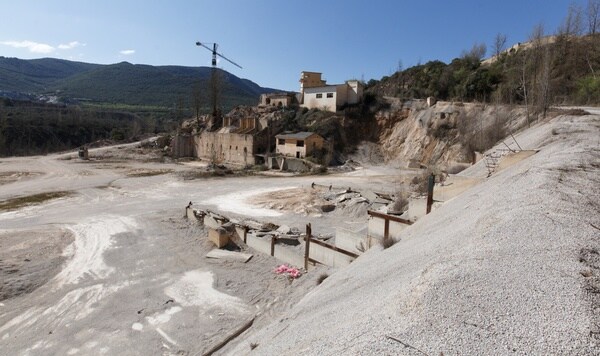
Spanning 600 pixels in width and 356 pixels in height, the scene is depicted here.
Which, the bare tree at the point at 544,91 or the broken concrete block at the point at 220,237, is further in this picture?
the bare tree at the point at 544,91

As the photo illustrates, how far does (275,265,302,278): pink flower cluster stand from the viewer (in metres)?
13.5

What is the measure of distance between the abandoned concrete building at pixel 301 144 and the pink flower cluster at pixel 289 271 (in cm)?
2967

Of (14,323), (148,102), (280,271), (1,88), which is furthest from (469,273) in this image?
(1,88)

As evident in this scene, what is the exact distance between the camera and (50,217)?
2297 cm

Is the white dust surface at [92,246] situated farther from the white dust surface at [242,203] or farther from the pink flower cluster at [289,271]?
the pink flower cluster at [289,271]

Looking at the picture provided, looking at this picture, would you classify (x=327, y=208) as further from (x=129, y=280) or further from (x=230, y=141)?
(x=230, y=141)

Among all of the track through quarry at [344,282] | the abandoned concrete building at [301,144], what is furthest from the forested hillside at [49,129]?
the track through quarry at [344,282]

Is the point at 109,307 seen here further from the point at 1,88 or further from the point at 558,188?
the point at 1,88

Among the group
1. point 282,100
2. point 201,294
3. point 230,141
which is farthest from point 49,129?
point 201,294

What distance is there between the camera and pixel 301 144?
4384 cm

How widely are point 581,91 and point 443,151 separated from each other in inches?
493

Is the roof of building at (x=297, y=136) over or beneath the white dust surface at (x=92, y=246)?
over

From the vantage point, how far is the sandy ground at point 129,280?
33.1 ft

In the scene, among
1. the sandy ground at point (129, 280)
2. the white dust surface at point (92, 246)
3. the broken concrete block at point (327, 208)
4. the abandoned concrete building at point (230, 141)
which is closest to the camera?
the sandy ground at point (129, 280)
